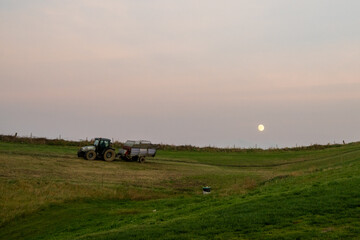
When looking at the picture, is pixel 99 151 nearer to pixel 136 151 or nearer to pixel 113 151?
pixel 113 151

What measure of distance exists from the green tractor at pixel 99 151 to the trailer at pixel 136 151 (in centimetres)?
204

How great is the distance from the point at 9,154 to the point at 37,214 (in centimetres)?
2530

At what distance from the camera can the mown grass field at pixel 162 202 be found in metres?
13.9

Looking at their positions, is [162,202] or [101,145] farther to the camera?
[101,145]

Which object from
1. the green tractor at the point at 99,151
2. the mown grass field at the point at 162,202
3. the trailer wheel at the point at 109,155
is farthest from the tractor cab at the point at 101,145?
the mown grass field at the point at 162,202

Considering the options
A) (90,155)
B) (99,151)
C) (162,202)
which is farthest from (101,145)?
(162,202)

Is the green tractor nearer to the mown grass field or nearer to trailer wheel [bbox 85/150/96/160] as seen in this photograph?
trailer wheel [bbox 85/150/96/160]

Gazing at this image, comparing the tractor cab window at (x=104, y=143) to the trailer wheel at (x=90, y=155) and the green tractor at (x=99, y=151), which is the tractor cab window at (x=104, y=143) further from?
the trailer wheel at (x=90, y=155)

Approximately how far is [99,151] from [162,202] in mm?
25171

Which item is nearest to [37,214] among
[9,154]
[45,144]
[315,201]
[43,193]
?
[43,193]

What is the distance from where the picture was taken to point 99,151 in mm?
50594

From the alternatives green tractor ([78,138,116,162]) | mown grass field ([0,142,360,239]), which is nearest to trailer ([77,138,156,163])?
green tractor ([78,138,116,162])

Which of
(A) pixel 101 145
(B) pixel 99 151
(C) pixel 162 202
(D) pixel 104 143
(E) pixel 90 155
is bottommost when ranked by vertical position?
(C) pixel 162 202

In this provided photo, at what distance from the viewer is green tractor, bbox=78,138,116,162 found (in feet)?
164
